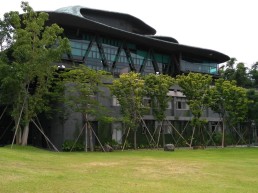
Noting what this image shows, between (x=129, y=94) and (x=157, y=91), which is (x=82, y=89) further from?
(x=157, y=91)

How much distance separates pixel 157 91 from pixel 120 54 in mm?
11819

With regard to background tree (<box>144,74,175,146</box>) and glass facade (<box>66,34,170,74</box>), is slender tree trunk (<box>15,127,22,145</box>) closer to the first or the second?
background tree (<box>144,74,175,146</box>)

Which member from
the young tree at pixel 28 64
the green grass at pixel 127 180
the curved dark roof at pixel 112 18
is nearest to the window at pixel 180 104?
the curved dark roof at pixel 112 18

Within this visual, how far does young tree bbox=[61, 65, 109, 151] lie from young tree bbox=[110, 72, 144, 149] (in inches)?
63.7

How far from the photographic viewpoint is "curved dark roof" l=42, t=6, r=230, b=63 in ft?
105

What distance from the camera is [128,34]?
37094 millimetres

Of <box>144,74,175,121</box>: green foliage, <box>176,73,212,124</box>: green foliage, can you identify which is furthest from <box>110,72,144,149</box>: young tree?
<box>176,73,212,124</box>: green foliage

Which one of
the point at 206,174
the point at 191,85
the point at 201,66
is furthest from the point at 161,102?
the point at 201,66

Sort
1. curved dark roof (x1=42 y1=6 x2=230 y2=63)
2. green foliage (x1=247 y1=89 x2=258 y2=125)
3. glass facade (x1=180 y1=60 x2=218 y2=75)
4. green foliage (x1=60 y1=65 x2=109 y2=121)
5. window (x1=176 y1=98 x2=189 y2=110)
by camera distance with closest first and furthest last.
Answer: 1. green foliage (x1=60 y1=65 x2=109 y2=121)
2. curved dark roof (x1=42 y1=6 x2=230 y2=63)
3. green foliage (x1=247 y1=89 x2=258 y2=125)
4. window (x1=176 y1=98 x2=189 y2=110)
5. glass facade (x1=180 y1=60 x2=218 y2=75)

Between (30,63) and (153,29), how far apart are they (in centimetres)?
2248

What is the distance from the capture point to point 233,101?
3197cm

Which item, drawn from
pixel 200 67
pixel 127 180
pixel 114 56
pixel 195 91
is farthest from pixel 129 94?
pixel 200 67

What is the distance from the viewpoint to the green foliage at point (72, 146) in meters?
26.5

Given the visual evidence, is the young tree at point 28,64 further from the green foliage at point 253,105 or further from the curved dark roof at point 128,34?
the green foliage at point 253,105
